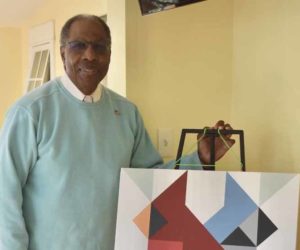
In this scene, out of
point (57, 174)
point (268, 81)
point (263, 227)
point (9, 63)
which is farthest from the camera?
point (9, 63)

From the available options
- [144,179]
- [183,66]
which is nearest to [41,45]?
[183,66]

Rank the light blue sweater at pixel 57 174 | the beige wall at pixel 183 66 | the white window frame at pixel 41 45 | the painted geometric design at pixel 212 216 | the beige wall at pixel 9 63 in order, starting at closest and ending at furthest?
the painted geometric design at pixel 212 216
the light blue sweater at pixel 57 174
the beige wall at pixel 183 66
the white window frame at pixel 41 45
the beige wall at pixel 9 63

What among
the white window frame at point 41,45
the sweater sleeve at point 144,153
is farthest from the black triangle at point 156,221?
the white window frame at point 41,45

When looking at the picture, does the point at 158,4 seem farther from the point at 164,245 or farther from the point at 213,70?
the point at 164,245

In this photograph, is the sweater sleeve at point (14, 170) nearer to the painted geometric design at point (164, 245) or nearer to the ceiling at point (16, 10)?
the painted geometric design at point (164, 245)

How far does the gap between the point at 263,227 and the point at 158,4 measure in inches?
30.9

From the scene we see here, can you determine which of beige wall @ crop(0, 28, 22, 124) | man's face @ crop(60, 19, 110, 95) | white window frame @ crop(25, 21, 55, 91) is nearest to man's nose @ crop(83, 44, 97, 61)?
man's face @ crop(60, 19, 110, 95)

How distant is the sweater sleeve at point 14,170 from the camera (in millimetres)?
1006

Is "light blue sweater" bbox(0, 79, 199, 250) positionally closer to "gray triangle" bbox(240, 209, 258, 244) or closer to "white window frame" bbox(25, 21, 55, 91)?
"gray triangle" bbox(240, 209, 258, 244)

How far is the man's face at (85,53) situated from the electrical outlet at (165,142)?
0.38 m

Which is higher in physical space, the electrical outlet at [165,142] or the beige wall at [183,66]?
the beige wall at [183,66]

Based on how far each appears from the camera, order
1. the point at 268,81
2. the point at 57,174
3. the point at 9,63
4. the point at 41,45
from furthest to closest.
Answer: the point at 9,63 → the point at 41,45 → the point at 268,81 → the point at 57,174

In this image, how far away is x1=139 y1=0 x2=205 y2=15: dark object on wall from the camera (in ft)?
4.09

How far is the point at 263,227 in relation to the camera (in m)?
0.92
